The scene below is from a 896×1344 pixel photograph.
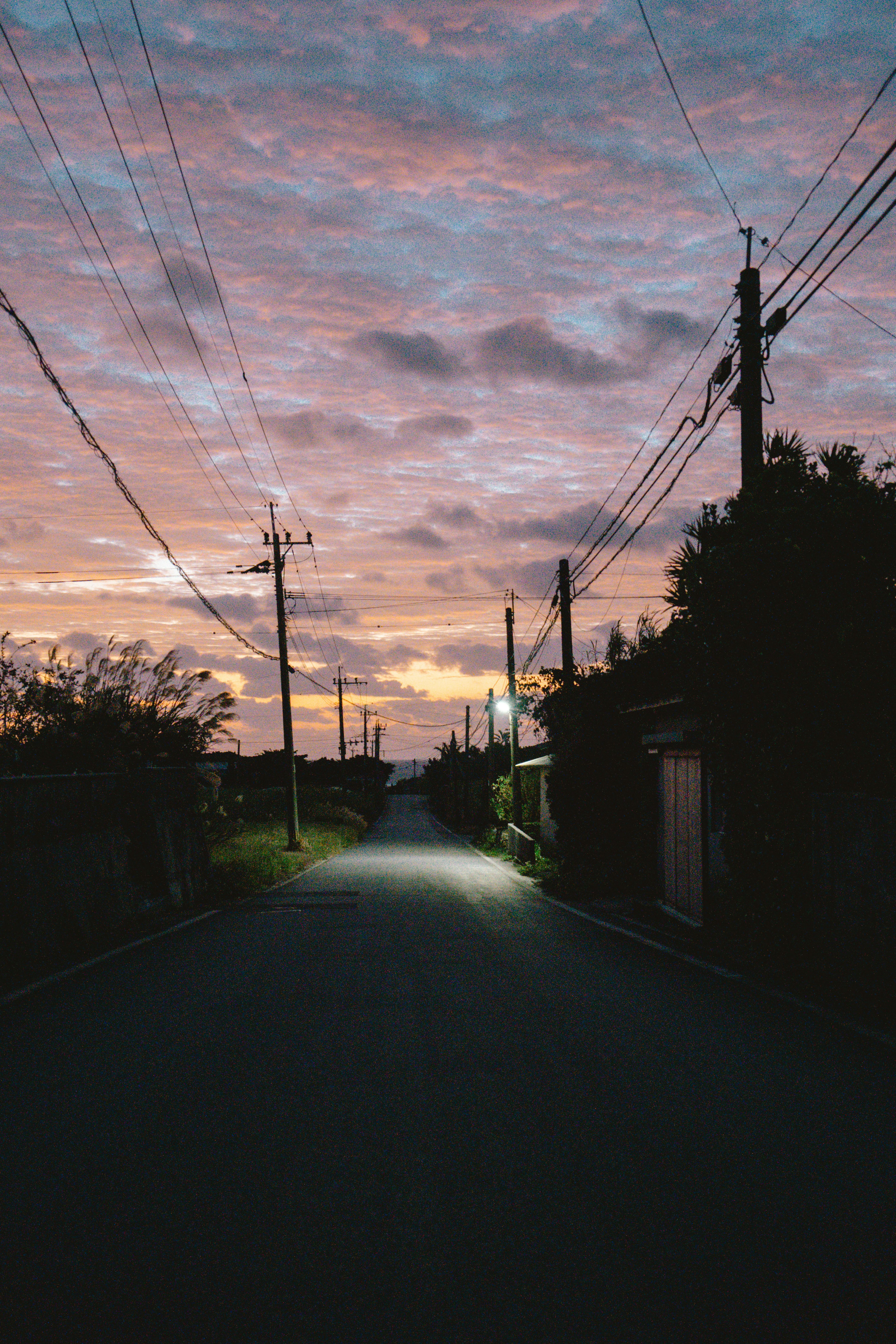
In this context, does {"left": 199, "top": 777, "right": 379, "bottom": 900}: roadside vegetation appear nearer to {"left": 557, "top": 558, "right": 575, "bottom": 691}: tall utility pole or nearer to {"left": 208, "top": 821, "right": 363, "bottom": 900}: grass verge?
{"left": 208, "top": 821, "right": 363, "bottom": 900}: grass verge

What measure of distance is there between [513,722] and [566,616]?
9239 millimetres

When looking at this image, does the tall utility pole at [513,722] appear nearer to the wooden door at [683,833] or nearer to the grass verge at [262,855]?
the grass verge at [262,855]

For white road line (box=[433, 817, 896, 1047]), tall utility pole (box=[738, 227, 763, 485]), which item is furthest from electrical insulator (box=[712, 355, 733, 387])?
white road line (box=[433, 817, 896, 1047])

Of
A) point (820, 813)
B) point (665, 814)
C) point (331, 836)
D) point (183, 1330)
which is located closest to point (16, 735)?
point (665, 814)

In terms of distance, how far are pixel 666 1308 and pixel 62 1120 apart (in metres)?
3.36

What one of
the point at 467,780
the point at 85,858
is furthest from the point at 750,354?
the point at 467,780

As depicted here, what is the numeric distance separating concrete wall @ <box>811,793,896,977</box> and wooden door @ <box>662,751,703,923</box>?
453cm

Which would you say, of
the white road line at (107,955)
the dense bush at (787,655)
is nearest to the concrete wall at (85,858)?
the white road line at (107,955)

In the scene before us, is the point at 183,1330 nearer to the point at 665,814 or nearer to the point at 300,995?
the point at 300,995

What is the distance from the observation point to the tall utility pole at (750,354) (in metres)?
12.4

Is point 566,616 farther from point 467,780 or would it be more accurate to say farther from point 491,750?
point 467,780

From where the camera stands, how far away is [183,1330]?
310 centimetres

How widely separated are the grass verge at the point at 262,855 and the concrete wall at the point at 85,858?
1752mm

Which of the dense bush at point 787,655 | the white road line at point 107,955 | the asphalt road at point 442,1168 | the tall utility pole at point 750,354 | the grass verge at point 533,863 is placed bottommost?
the grass verge at point 533,863
